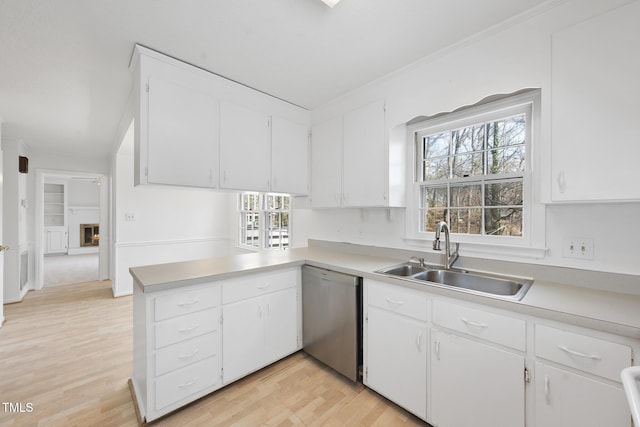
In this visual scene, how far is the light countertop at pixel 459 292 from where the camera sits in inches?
42.6

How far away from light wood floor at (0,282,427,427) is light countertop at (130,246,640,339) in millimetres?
850

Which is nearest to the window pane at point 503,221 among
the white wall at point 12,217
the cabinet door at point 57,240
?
the white wall at point 12,217

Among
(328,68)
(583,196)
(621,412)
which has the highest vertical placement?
(328,68)

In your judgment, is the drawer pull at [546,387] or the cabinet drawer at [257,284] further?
the cabinet drawer at [257,284]

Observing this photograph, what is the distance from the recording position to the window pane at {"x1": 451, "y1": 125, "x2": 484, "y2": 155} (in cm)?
201

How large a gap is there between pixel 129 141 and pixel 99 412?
2.98 meters

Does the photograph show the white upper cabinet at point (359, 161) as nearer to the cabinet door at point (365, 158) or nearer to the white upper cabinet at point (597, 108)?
→ the cabinet door at point (365, 158)

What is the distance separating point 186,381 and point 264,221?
8.74 ft

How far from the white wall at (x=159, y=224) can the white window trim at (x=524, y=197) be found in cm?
293

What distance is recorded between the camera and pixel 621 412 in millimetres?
1018

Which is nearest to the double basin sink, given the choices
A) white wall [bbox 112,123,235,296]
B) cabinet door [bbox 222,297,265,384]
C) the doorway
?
cabinet door [bbox 222,297,265,384]

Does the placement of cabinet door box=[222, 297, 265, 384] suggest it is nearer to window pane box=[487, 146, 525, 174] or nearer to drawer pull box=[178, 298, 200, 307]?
drawer pull box=[178, 298, 200, 307]

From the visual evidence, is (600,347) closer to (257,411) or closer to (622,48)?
(622,48)

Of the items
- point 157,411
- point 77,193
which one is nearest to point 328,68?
point 157,411
